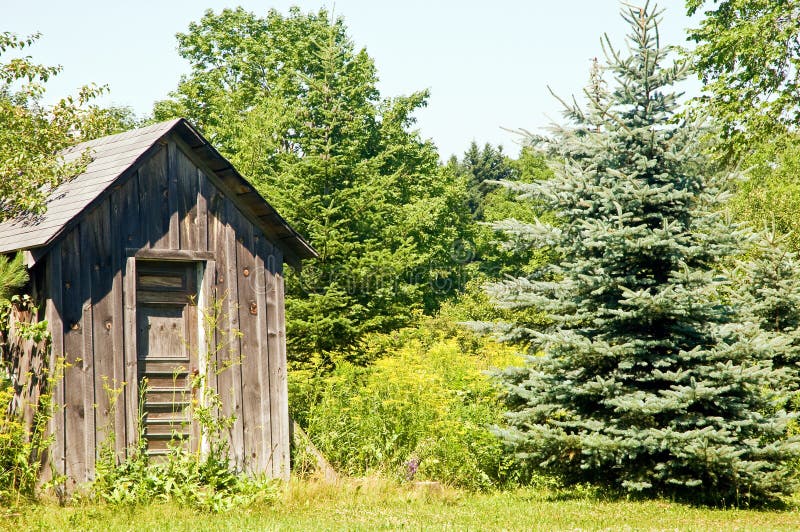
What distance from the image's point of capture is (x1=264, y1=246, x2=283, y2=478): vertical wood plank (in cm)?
1139

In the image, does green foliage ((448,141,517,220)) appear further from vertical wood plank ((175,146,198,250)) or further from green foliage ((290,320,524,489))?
vertical wood plank ((175,146,198,250))

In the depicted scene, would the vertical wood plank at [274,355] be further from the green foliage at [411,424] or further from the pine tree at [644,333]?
the pine tree at [644,333]

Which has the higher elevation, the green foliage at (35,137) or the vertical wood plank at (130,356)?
the green foliage at (35,137)

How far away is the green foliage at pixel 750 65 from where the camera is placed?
22.4 m

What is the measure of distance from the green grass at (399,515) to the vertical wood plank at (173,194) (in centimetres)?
331

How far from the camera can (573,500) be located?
10773 millimetres

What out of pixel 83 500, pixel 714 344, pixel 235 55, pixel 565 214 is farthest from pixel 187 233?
pixel 235 55

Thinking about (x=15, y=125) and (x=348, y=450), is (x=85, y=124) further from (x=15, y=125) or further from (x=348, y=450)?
(x=348, y=450)

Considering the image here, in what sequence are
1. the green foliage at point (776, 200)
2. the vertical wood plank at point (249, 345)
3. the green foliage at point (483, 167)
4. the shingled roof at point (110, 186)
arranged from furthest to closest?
the green foliage at point (483, 167), the green foliage at point (776, 200), the vertical wood plank at point (249, 345), the shingled roof at point (110, 186)

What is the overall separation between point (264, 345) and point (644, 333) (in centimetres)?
497

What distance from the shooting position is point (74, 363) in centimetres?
984

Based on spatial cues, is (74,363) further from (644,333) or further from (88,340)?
(644,333)

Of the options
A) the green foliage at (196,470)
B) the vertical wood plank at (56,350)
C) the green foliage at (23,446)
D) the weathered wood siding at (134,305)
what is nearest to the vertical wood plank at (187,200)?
the weathered wood siding at (134,305)

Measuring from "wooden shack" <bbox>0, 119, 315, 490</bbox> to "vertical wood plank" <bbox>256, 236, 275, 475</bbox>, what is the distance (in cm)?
1
